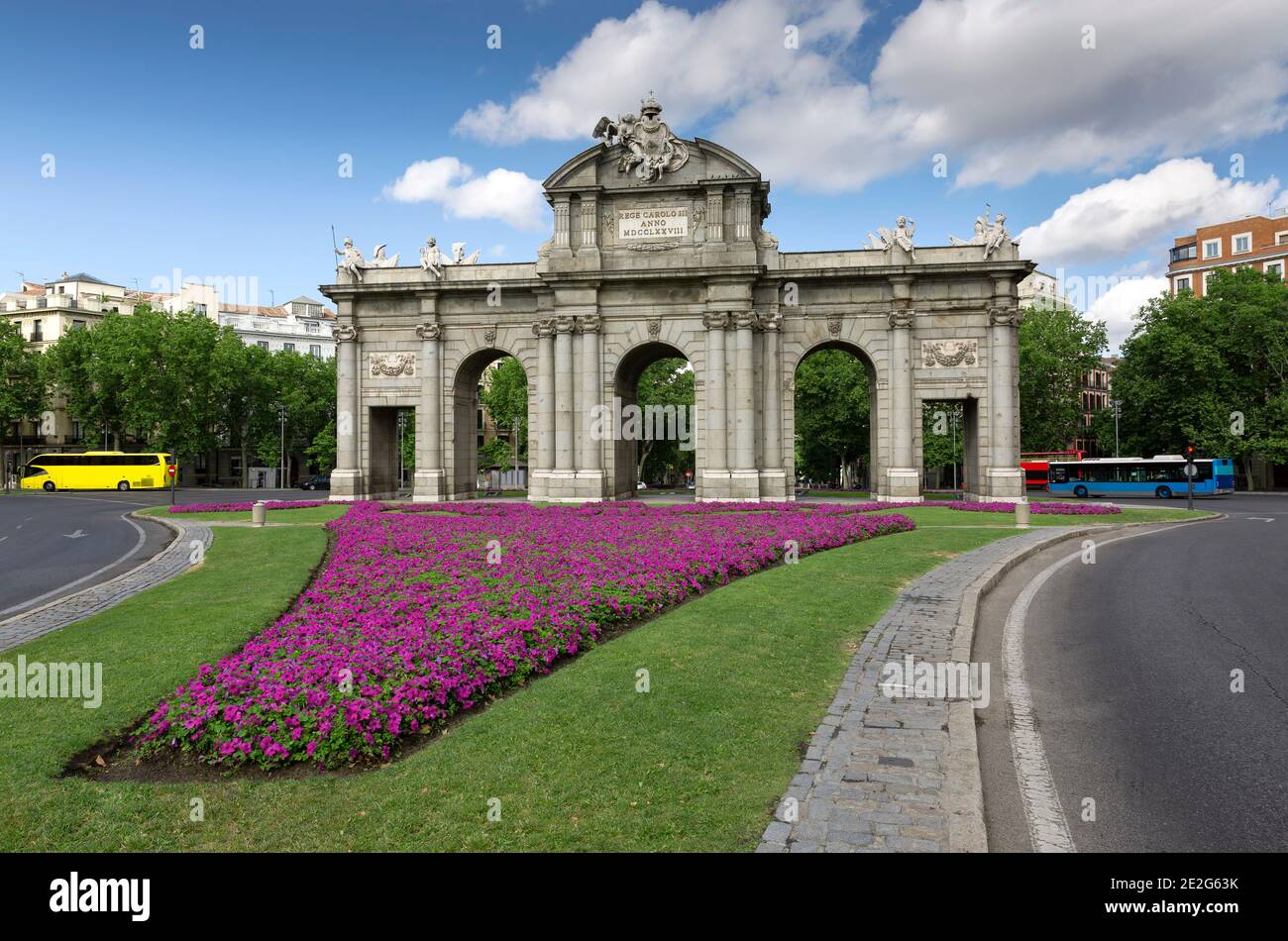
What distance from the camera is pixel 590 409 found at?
3772cm

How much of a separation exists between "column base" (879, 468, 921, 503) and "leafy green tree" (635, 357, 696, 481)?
33.6 meters

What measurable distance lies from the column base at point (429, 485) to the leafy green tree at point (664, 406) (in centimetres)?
2999

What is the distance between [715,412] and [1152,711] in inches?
1169

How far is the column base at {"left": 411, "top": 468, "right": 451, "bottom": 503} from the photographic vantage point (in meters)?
39.8

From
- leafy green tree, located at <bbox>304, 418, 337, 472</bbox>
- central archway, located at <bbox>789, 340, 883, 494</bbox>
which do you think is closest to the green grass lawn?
central archway, located at <bbox>789, 340, 883, 494</bbox>

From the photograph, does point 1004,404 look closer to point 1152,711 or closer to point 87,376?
point 1152,711

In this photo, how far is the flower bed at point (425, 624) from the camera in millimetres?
6668

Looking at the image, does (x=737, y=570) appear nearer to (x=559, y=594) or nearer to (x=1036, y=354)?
(x=559, y=594)

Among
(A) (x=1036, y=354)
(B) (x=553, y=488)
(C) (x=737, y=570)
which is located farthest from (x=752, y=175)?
(A) (x=1036, y=354)

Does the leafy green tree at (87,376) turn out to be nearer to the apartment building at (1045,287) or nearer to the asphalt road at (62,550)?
the asphalt road at (62,550)

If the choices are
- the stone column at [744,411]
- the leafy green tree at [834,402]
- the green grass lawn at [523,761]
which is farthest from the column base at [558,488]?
the leafy green tree at [834,402]

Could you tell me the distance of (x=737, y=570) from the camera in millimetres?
15914

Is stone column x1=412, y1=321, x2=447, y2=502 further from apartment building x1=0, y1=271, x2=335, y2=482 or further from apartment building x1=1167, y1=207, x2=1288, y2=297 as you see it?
apartment building x1=1167, y1=207, x2=1288, y2=297
